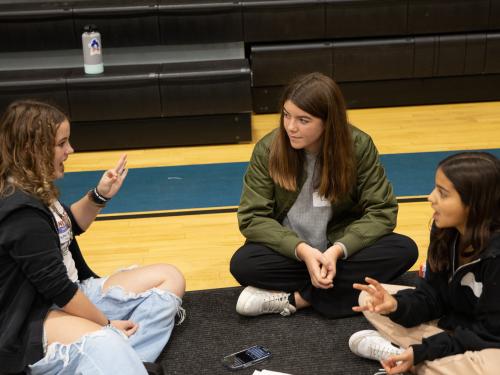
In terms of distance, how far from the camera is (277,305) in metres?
2.52

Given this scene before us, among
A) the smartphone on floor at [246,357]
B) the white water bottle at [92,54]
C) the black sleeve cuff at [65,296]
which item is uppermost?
the white water bottle at [92,54]

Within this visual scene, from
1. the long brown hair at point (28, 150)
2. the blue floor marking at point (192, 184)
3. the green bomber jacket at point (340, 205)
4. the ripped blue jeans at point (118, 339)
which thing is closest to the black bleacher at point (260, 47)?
the blue floor marking at point (192, 184)

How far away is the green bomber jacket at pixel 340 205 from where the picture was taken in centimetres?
250

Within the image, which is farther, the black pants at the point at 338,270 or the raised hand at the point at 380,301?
the black pants at the point at 338,270

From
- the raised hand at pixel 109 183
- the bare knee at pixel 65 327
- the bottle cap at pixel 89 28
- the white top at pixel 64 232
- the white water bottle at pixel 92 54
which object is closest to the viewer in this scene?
the bare knee at pixel 65 327

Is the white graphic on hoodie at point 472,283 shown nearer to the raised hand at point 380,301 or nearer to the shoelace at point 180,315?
the raised hand at point 380,301

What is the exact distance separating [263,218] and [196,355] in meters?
0.55

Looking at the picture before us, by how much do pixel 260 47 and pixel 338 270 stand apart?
2.71 m

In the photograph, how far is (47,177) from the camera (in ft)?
6.45

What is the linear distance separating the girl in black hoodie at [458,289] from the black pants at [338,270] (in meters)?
0.36

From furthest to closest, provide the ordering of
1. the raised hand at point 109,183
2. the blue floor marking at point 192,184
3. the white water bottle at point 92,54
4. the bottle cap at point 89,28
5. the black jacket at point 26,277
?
the bottle cap at point 89,28
the white water bottle at point 92,54
the blue floor marking at point 192,184
the raised hand at point 109,183
the black jacket at point 26,277

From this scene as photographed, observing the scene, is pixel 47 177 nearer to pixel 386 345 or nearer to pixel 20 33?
pixel 386 345

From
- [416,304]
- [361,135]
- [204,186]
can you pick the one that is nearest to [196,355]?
[416,304]

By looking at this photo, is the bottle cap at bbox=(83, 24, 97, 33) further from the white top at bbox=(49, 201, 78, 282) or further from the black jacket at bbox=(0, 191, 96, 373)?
the black jacket at bbox=(0, 191, 96, 373)
